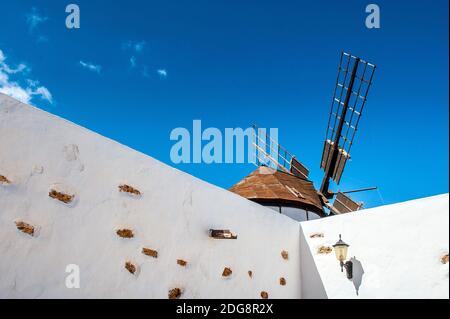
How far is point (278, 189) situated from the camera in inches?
365

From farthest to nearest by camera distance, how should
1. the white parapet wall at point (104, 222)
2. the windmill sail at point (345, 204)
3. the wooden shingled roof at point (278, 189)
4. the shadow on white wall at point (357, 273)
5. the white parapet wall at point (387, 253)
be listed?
the windmill sail at point (345, 204)
the wooden shingled roof at point (278, 189)
the shadow on white wall at point (357, 273)
the white parapet wall at point (387, 253)
the white parapet wall at point (104, 222)

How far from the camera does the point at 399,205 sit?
4074mm

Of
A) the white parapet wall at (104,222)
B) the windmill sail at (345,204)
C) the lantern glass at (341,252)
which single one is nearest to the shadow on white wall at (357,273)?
the lantern glass at (341,252)

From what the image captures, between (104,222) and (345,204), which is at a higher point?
(345,204)

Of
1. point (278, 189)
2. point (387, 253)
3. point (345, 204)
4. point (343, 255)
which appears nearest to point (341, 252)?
point (343, 255)

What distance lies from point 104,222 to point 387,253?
2.99 metres

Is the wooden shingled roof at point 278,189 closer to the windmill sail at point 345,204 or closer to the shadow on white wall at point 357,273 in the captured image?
the windmill sail at point 345,204

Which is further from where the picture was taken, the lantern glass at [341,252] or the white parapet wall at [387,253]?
the lantern glass at [341,252]

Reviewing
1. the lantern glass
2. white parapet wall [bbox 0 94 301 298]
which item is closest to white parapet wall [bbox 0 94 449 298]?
white parapet wall [bbox 0 94 301 298]

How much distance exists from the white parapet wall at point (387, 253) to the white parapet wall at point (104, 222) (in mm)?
799

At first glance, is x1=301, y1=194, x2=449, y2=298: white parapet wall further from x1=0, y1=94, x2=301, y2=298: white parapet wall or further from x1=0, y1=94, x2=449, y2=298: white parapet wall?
x1=0, y1=94, x2=301, y2=298: white parapet wall

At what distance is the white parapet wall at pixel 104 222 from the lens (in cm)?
248

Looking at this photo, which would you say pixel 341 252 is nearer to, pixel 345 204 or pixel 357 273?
pixel 357 273
